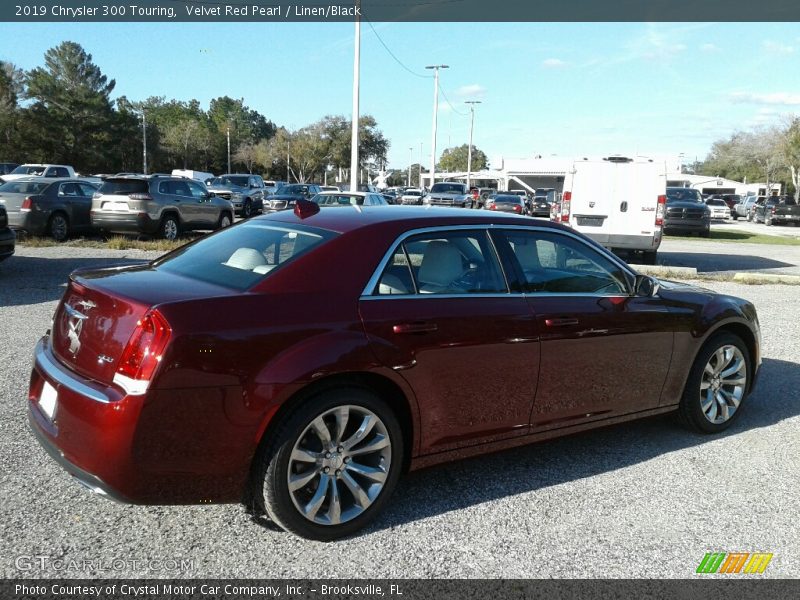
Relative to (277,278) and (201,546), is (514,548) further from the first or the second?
(277,278)

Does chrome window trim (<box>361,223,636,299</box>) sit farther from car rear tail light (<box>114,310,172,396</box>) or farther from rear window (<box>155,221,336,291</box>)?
car rear tail light (<box>114,310,172,396</box>)

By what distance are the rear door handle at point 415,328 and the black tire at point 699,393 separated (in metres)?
2.35

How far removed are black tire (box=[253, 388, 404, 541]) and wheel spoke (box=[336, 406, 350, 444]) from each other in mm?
21

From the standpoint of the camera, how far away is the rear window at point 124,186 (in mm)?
16766

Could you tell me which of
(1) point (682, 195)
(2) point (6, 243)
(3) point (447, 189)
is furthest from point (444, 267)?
(3) point (447, 189)

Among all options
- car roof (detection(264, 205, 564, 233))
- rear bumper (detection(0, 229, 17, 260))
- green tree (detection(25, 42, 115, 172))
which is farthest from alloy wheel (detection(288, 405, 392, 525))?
green tree (detection(25, 42, 115, 172))

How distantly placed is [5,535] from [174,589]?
971 millimetres

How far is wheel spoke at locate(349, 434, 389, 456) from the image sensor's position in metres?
3.41

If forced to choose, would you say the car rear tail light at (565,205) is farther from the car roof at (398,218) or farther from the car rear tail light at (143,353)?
the car rear tail light at (143,353)

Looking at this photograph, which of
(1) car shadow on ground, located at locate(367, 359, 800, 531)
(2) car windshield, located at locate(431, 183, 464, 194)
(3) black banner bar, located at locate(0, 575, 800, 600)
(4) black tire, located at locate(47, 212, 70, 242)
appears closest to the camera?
(3) black banner bar, located at locate(0, 575, 800, 600)

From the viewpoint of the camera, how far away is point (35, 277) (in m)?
11.1

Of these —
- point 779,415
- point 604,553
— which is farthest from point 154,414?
point 779,415

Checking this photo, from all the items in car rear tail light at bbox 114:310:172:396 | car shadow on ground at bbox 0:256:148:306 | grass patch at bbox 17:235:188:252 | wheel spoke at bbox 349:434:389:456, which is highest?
car rear tail light at bbox 114:310:172:396

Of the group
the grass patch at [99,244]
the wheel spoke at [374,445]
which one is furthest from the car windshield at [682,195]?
the wheel spoke at [374,445]
